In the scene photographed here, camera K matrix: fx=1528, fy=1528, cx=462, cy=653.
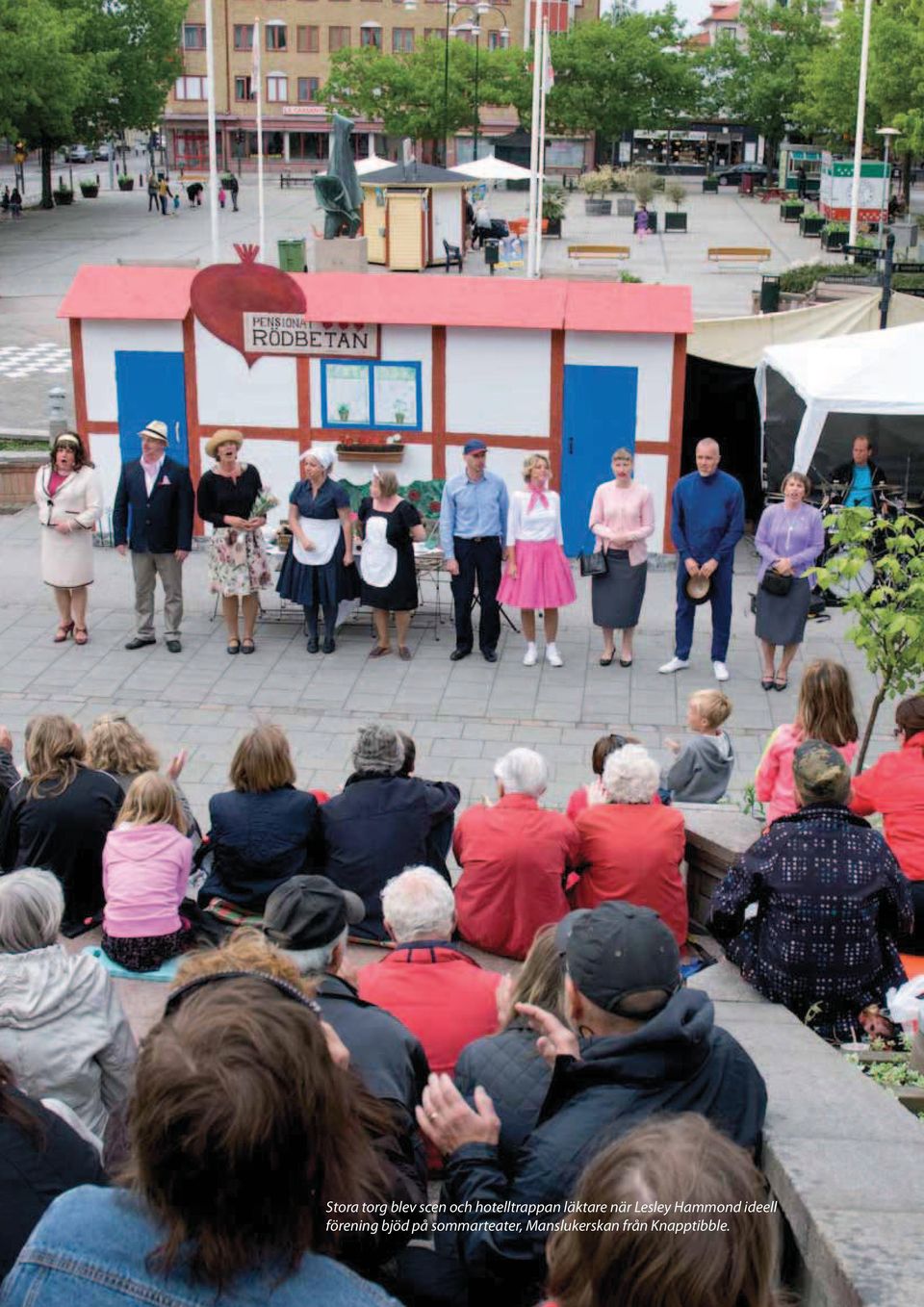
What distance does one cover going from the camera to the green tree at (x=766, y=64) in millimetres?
69188

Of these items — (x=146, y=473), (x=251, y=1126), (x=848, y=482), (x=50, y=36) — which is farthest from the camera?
(x=50, y=36)

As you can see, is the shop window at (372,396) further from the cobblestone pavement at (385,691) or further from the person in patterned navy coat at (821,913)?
the person in patterned navy coat at (821,913)

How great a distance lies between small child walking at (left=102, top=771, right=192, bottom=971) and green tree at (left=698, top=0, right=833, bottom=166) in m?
69.2

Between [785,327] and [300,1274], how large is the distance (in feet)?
47.6

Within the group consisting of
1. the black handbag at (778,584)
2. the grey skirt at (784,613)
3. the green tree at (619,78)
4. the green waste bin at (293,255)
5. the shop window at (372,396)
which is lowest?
the grey skirt at (784,613)

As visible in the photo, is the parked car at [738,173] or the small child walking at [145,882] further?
the parked car at [738,173]

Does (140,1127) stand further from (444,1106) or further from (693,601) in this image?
(693,601)

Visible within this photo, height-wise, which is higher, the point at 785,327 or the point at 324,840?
the point at 785,327

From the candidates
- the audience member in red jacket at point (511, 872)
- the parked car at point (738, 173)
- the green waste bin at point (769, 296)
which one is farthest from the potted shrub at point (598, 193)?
the audience member in red jacket at point (511, 872)

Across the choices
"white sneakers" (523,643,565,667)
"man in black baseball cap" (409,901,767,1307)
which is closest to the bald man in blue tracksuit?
"white sneakers" (523,643,565,667)

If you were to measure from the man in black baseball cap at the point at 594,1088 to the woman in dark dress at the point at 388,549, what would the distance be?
7801mm

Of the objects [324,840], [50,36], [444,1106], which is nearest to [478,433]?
[324,840]

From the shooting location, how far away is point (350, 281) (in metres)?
13.5

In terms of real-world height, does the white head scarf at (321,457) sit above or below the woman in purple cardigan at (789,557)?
above
